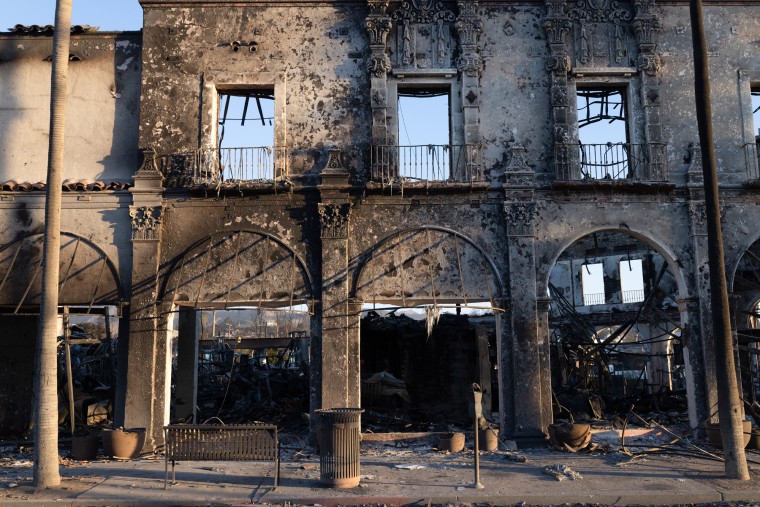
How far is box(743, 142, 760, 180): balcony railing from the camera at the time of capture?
15562 mm

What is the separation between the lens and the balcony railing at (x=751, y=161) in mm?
15562

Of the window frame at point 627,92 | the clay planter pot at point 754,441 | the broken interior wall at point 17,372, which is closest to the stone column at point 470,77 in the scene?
the window frame at point 627,92

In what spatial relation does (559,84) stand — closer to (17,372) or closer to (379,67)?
(379,67)

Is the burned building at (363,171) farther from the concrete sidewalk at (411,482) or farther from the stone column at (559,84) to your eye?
the concrete sidewalk at (411,482)

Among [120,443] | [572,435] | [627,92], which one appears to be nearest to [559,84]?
[627,92]

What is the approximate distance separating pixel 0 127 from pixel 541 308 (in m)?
11.9

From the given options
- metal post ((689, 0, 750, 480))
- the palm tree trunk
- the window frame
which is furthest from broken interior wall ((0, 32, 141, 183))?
metal post ((689, 0, 750, 480))

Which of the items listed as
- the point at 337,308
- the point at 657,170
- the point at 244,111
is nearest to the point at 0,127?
the point at 244,111

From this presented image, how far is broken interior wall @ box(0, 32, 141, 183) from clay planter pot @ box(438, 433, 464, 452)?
8.40 metres

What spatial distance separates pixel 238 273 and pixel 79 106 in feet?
16.5

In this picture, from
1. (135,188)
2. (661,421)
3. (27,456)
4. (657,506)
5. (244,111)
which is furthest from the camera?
(661,421)

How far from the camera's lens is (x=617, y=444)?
1480cm

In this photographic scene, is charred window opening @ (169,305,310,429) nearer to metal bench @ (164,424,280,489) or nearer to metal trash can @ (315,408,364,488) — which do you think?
metal bench @ (164,424,280,489)

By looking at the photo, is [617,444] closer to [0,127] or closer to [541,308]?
[541,308]
